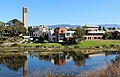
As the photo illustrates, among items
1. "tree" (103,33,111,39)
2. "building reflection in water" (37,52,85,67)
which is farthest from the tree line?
"building reflection in water" (37,52,85,67)

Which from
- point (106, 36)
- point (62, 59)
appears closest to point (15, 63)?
point (62, 59)

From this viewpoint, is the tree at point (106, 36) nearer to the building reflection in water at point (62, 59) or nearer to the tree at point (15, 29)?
the tree at point (15, 29)

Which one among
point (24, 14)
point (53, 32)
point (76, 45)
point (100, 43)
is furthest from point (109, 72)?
point (24, 14)

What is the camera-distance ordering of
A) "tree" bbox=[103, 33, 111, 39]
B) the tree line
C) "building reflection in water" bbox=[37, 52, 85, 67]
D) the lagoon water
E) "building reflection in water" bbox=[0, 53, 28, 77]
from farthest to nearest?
"tree" bbox=[103, 33, 111, 39] < the tree line < "building reflection in water" bbox=[37, 52, 85, 67] < "building reflection in water" bbox=[0, 53, 28, 77] < the lagoon water

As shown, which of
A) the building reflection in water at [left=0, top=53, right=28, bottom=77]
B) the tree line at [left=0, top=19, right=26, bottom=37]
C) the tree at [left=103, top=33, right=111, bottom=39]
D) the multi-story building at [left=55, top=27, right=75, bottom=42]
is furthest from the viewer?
the tree at [left=103, top=33, right=111, bottom=39]

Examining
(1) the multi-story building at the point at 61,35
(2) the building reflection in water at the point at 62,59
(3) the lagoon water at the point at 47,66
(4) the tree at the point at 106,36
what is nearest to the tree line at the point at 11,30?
(1) the multi-story building at the point at 61,35

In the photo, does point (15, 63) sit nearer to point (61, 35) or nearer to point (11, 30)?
point (61, 35)

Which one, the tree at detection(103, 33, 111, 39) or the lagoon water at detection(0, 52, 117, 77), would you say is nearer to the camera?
the lagoon water at detection(0, 52, 117, 77)

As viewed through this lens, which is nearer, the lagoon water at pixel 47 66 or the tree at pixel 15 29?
the lagoon water at pixel 47 66

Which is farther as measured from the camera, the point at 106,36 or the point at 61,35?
the point at 106,36

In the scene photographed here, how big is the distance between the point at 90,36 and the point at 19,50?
2732cm

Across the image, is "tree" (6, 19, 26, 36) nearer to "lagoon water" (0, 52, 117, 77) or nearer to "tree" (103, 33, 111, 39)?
"tree" (103, 33, 111, 39)

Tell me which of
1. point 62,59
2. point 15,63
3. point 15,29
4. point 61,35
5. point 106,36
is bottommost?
point 106,36

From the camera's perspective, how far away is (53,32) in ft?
244
